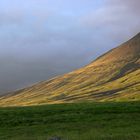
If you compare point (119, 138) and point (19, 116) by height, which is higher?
point (19, 116)

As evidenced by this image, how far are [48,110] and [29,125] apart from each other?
25.9ft

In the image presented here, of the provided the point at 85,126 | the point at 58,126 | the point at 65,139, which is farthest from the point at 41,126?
the point at 65,139

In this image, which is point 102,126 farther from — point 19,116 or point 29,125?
point 19,116

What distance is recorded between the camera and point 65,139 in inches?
1063

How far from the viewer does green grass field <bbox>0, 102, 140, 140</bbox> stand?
30109mm

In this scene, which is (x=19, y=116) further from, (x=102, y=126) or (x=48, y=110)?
Result: (x=102, y=126)

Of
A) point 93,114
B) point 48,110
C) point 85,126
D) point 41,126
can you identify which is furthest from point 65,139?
point 48,110

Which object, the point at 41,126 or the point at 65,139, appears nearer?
the point at 65,139

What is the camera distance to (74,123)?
126 feet

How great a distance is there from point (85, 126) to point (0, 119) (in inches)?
480

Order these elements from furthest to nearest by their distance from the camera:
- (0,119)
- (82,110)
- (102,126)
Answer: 1. (82,110)
2. (0,119)
3. (102,126)

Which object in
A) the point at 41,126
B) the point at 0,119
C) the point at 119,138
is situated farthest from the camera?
the point at 0,119

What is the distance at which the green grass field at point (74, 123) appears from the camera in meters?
30.1

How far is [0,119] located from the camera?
43031 mm
